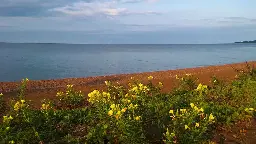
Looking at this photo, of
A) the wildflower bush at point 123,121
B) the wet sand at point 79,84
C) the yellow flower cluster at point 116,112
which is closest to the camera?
the yellow flower cluster at point 116,112

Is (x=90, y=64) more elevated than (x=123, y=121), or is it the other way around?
(x=123, y=121)

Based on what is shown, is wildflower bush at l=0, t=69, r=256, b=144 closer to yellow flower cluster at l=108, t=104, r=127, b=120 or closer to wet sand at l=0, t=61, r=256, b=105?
yellow flower cluster at l=108, t=104, r=127, b=120

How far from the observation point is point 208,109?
891 cm

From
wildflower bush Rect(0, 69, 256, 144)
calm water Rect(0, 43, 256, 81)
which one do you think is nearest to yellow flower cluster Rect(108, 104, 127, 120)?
wildflower bush Rect(0, 69, 256, 144)

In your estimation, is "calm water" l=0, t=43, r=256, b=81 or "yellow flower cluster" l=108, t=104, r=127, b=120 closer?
"yellow flower cluster" l=108, t=104, r=127, b=120

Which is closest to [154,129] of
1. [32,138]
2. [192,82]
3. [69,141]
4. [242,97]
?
[69,141]

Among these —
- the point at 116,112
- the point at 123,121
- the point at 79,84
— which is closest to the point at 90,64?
the point at 79,84

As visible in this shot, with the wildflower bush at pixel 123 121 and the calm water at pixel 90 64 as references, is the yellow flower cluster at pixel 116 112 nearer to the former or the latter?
the wildflower bush at pixel 123 121

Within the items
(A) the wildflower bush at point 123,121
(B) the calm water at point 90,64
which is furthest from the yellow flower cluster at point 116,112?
(B) the calm water at point 90,64

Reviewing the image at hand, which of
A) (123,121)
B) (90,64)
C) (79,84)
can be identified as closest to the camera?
(123,121)

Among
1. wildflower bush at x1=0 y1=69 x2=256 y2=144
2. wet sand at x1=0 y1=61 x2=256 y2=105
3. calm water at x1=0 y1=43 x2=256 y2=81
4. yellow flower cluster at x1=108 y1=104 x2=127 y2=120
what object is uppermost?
yellow flower cluster at x1=108 y1=104 x2=127 y2=120

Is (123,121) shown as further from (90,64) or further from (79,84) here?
(90,64)

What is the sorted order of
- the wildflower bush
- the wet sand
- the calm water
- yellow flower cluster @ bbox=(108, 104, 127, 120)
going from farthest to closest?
the calm water, the wet sand, the wildflower bush, yellow flower cluster @ bbox=(108, 104, 127, 120)

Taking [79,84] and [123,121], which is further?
[79,84]
